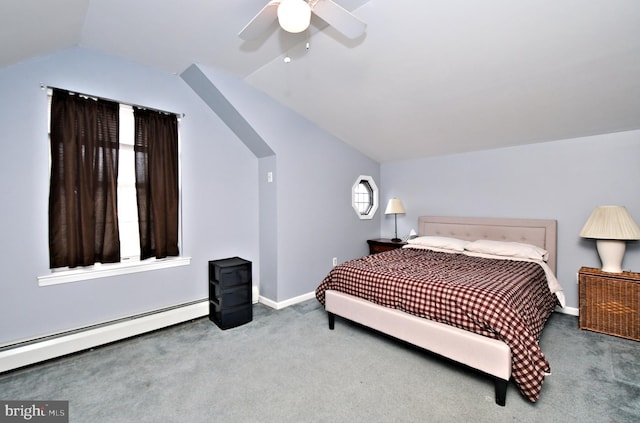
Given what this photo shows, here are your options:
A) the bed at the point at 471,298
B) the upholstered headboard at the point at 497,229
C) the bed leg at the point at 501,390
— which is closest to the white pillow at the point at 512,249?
the bed at the point at 471,298

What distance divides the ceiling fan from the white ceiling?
0.37 metres

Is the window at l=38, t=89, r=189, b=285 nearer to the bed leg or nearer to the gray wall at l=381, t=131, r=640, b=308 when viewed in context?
the bed leg

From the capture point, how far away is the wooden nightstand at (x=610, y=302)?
2527 millimetres

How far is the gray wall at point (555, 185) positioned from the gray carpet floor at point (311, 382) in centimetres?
97

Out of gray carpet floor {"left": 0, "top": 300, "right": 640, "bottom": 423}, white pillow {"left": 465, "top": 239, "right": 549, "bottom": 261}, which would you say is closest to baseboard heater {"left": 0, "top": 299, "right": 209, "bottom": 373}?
gray carpet floor {"left": 0, "top": 300, "right": 640, "bottom": 423}

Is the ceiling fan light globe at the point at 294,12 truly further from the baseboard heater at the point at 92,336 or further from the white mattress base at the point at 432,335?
the baseboard heater at the point at 92,336

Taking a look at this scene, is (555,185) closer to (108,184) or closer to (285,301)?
(285,301)

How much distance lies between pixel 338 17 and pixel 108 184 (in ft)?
7.84

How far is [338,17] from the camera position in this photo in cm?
169

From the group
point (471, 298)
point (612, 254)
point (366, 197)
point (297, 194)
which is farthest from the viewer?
point (366, 197)

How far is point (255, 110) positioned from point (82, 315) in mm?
2562

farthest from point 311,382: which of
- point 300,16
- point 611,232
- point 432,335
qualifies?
point 611,232

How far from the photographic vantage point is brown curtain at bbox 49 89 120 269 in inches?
92.2

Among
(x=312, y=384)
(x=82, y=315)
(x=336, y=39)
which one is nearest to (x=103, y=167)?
(x=82, y=315)
